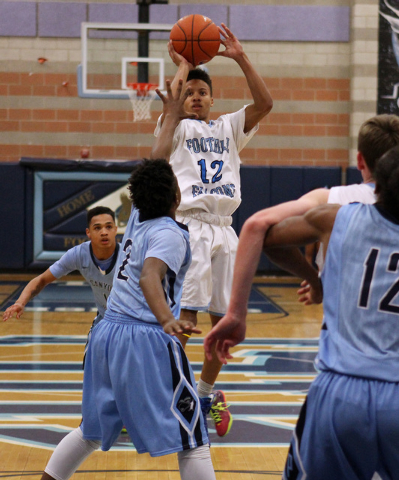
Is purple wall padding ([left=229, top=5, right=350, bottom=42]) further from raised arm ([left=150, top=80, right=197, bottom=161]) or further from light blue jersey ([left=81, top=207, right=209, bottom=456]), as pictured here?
light blue jersey ([left=81, top=207, right=209, bottom=456])

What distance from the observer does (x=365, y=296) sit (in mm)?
1945

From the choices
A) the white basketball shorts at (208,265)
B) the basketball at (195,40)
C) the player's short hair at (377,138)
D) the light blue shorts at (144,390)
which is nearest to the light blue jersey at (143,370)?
the light blue shorts at (144,390)

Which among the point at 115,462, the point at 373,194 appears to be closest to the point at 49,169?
the point at 115,462

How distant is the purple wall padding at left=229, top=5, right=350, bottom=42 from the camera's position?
1158 cm

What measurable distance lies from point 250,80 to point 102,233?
1.23m

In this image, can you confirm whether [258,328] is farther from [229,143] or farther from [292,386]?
[229,143]

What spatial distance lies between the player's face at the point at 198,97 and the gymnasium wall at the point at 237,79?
23.6ft

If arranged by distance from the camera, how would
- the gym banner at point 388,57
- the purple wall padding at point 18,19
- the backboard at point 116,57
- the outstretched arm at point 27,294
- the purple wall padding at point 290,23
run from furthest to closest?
the purple wall padding at point 290,23 < the gym banner at point 388,57 < the purple wall padding at point 18,19 < the backboard at point 116,57 < the outstretched arm at point 27,294

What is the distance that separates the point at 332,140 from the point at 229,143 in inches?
304

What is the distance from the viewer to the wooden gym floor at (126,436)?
3.67 m

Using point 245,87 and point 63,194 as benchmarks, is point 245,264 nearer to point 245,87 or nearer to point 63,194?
point 63,194

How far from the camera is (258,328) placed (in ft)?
Answer: 24.7

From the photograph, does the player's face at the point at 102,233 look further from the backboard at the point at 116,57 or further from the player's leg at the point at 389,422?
the backboard at the point at 116,57

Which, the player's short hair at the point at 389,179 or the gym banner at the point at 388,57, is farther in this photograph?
the gym banner at the point at 388,57
